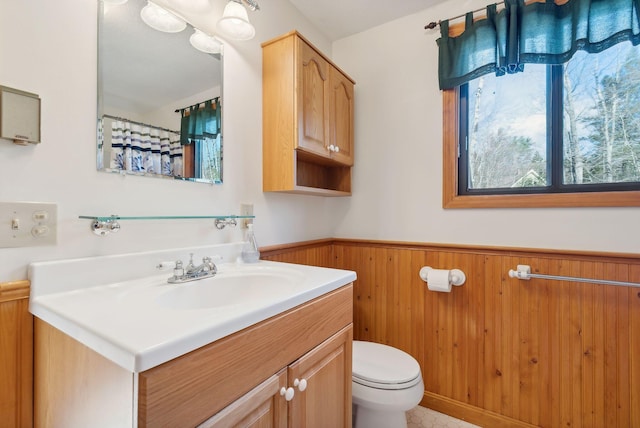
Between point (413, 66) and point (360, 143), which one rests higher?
point (413, 66)

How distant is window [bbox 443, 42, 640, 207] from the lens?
4.29 ft

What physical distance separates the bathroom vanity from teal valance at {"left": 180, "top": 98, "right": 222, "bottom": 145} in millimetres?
487

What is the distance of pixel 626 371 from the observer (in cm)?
126

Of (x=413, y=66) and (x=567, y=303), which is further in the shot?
(x=413, y=66)

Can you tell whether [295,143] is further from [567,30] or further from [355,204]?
[567,30]

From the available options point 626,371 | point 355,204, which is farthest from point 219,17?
point 626,371

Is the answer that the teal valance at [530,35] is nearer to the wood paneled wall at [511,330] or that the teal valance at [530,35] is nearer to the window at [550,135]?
the window at [550,135]

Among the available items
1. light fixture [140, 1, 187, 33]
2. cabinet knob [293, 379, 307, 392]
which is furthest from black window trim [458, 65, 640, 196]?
light fixture [140, 1, 187, 33]

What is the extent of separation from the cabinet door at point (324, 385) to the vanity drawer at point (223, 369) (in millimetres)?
52

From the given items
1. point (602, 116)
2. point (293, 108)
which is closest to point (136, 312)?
point (293, 108)

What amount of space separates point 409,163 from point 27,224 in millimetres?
1695

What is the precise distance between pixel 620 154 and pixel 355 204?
1321mm

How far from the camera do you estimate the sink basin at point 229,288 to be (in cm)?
90

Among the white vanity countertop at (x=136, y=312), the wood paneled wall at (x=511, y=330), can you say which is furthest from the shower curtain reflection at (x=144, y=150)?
the wood paneled wall at (x=511, y=330)
